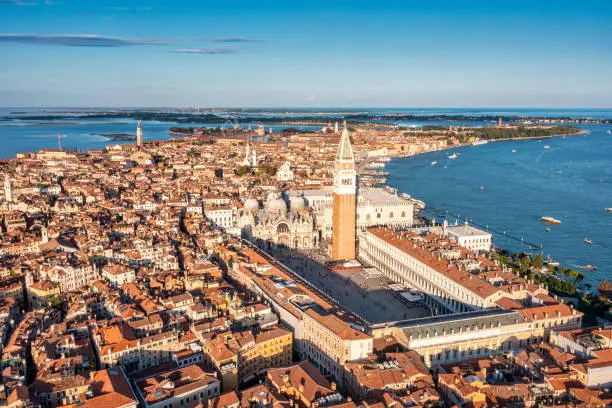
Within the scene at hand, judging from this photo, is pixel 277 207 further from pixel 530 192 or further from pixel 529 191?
pixel 529 191

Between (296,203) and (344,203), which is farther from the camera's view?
(296,203)

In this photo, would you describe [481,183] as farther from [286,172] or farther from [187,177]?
[187,177]

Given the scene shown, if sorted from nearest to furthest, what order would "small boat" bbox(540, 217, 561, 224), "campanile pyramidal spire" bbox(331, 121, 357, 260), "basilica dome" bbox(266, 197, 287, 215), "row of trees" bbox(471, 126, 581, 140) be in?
1. "campanile pyramidal spire" bbox(331, 121, 357, 260)
2. "basilica dome" bbox(266, 197, 287, 215)
3. "small boat" bbox(540, 217, 561, 224)
4. "row of trees" bbox(471, 126, 581, 140)

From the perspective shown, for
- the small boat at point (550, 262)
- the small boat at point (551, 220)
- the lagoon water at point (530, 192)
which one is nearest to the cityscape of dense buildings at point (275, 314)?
the small boat at point (550, 262)

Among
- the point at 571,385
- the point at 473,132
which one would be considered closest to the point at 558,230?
the point at 571,385

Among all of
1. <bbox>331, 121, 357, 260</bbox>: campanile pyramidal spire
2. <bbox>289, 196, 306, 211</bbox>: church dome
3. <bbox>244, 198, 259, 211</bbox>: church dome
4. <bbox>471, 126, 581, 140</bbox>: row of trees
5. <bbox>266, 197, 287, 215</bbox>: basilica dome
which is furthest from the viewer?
<bbox>471, 126, 581, 140</bbox>: row of trees

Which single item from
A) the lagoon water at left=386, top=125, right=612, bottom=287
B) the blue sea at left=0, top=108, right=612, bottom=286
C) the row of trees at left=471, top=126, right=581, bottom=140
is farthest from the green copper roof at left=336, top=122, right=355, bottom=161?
the row of trees at left=471, top=126, right=581, bottom=140

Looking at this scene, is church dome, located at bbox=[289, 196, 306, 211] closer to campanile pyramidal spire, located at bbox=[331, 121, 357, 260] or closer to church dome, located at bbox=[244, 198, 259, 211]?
church dome, located at bbox=[244, 198, 259, 211]

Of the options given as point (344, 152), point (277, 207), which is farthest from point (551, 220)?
point (277, 207)
